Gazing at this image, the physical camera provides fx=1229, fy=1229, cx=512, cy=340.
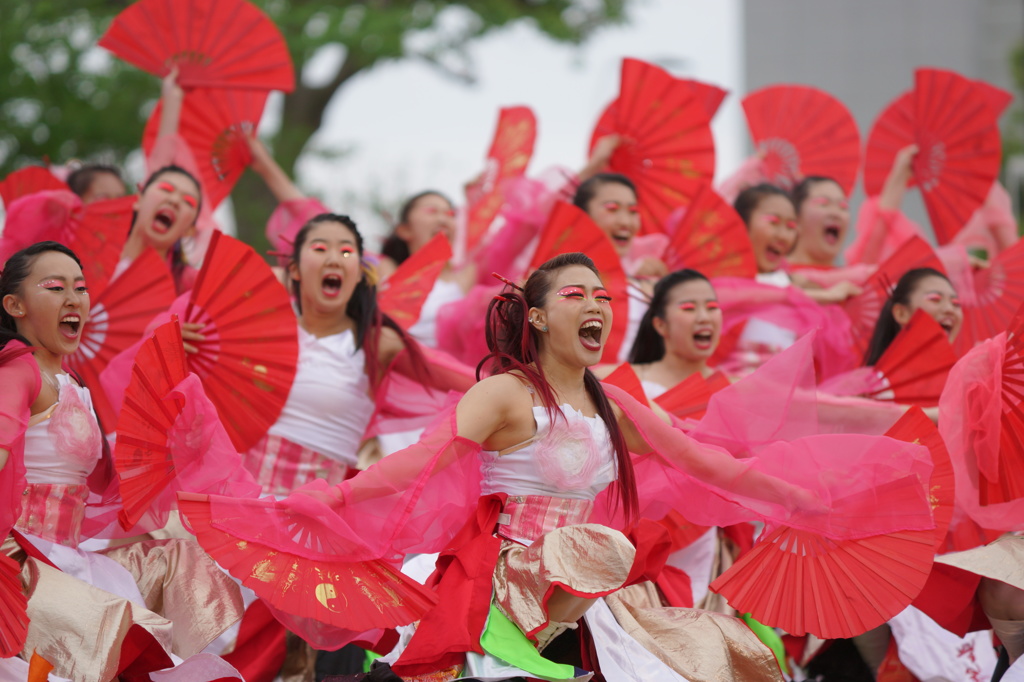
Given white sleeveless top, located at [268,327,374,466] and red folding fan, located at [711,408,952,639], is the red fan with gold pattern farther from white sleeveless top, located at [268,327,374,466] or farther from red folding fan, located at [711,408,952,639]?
white sleeveless top, located at [268,327,374,466]

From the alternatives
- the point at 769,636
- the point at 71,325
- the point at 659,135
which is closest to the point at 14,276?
the point at 71,325

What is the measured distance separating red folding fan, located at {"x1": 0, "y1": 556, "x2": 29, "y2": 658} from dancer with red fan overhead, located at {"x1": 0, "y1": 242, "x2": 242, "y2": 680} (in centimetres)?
12

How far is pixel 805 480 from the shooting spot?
3.37m

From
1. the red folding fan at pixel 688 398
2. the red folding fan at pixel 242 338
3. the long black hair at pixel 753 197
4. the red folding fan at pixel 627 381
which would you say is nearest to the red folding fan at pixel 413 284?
the red folding fan at pixel 242 338

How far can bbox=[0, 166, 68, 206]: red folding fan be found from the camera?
16.5ft

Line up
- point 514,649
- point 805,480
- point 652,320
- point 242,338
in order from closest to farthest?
point 514,649
point 805,480
point 242,338
point 652,320

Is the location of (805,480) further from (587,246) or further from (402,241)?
(402,241)

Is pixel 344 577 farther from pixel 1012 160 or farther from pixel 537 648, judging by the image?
pixel 1012 160

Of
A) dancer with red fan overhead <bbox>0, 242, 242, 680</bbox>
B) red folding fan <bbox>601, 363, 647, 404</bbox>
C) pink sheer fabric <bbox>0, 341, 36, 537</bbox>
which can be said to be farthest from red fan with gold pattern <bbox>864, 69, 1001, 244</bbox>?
pink sheer fabric <bbox>0, 341, 36, 537</bbox>

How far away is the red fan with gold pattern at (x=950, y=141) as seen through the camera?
19.3 ft

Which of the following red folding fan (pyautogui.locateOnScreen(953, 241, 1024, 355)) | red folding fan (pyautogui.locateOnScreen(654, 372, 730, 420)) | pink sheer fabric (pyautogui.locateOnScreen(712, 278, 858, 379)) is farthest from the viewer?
red folding fan (pyautogui.locateOnScreen(953, 241, 1024, 355))

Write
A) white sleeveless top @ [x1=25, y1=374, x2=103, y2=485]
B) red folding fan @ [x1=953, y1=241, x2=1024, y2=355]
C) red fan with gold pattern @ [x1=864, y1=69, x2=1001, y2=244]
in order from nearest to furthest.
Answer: white sleeveless top @ [x1=25, y1=374, x2=103, y2=485]
red folding fan @ [x1=953, y1=241, x2=1024, y2=355]
red fan with gold pattern @ [x1=864, y1=69, x2=1001, y2=244]

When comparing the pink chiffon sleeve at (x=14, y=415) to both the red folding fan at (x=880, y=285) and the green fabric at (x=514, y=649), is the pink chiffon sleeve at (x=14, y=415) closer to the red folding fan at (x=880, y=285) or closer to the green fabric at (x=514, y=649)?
the green fabric at (x=514, y=649)

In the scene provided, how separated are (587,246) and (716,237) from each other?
68 cm
